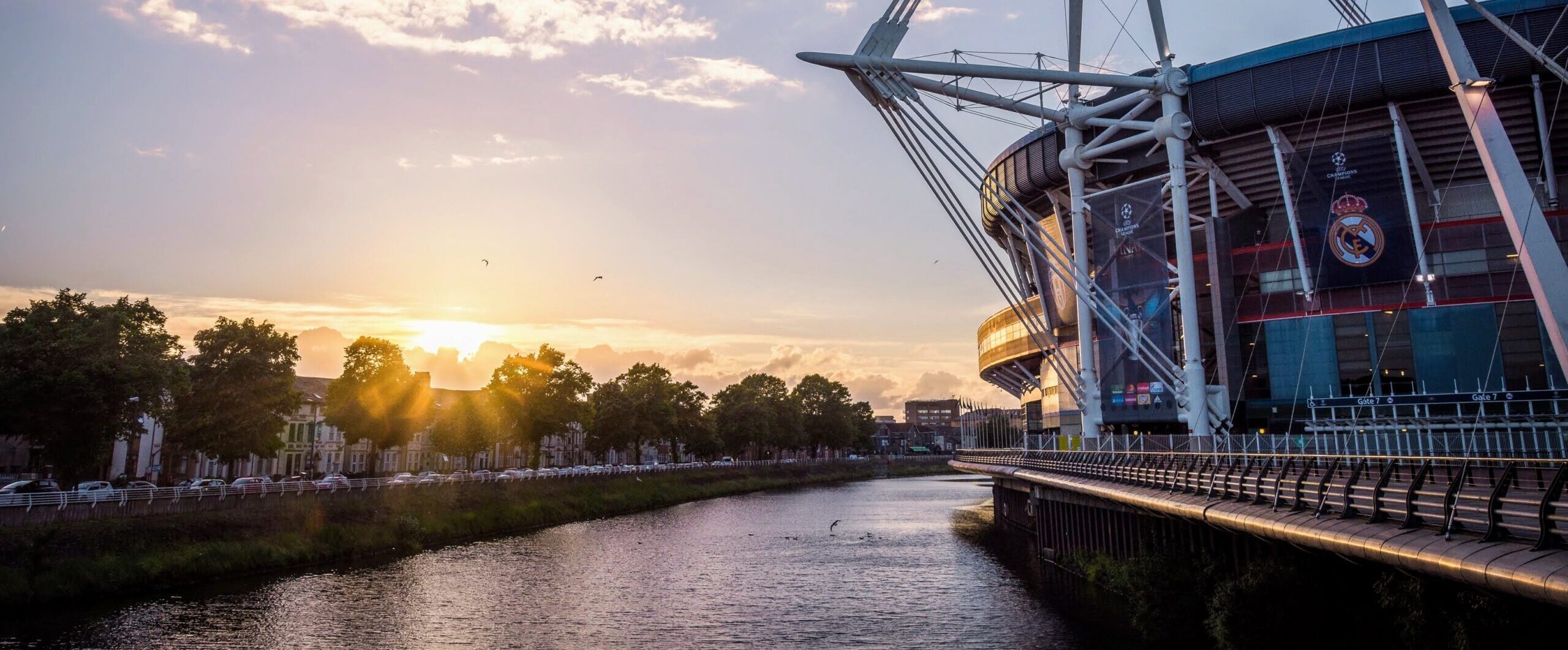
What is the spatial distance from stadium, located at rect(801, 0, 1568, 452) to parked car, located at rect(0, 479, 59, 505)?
4504 centimetres

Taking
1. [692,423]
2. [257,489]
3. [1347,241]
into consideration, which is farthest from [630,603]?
[692,423]

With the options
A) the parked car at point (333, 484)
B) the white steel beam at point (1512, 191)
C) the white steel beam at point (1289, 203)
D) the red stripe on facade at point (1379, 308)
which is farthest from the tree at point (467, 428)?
the white steel beam at point (1512, 191)

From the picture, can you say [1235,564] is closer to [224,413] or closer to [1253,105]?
[1253,105]

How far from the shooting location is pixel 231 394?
204 feet

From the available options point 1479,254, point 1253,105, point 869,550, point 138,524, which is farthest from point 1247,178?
point 138,524

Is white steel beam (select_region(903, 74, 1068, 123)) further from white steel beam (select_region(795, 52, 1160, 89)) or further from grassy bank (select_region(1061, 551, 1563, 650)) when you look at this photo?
grassy bank (select_region(1061, 551, 1563, 650))

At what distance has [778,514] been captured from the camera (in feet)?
310

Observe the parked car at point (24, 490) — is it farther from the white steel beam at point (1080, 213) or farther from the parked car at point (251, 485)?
the white steel beam at point (1080, 213)

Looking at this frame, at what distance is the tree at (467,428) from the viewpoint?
9344 cm

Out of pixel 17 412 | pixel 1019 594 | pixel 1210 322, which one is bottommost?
pixel 1019 594

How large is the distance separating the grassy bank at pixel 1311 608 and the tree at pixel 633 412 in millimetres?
84631

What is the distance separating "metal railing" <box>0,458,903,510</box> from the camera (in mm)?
40906

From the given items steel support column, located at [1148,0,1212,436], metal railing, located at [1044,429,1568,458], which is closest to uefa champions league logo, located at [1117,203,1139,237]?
steel support column, located at [1148,0,1212,436]

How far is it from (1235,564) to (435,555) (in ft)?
146
